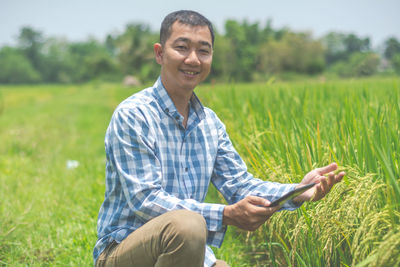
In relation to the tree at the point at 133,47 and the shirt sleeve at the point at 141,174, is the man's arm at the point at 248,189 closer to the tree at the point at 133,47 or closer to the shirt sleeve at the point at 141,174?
the shirt sleeve at the point at 141,174

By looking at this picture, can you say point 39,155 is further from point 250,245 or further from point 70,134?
point 250,245

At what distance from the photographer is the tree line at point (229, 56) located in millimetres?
5953

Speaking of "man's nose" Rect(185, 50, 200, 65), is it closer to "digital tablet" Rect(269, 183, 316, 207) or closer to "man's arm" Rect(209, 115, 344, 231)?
"man's arm" Rect(209, 115, 344, 231)

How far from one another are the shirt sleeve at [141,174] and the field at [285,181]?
0.48 metres

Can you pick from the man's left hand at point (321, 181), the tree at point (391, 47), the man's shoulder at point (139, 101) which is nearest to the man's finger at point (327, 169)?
the man's left hand at point (321, 181)

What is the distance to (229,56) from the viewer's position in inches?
307

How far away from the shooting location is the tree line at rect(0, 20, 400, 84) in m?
5.95

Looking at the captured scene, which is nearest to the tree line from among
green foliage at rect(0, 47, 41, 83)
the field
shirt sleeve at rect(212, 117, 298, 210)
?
green foliage at rect(0, 47, 41, 83)

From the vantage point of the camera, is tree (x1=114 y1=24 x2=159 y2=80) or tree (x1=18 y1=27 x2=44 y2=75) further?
tree (x1=18 y1=27 x2=44 y2=75)

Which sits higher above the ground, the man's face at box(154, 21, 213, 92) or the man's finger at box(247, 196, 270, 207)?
the man's face at box(154, 21, 213, 92)

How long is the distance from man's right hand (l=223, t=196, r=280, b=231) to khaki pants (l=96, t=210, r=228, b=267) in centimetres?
11

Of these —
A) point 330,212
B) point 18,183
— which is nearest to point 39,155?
point 18,183

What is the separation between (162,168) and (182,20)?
2.00ft

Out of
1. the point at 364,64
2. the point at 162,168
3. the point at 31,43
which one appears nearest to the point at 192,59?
the point at 162,168
